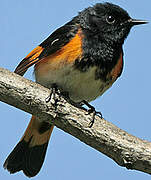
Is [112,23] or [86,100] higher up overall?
[112,23]

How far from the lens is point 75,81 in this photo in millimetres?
4398

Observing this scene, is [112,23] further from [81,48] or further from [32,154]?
[32,154]

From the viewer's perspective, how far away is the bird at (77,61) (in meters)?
4.39

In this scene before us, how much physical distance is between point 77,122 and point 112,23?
1.91 metres

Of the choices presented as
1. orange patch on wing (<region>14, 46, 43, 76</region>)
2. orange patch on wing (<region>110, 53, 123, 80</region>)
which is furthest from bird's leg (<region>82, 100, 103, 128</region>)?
orange patch on wing (<region>14, 46, 43, 76</region>)

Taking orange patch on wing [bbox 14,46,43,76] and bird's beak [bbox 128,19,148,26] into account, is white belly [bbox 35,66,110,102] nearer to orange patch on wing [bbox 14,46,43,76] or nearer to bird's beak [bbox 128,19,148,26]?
orange patch on wing [bbox 14,46,43,76]

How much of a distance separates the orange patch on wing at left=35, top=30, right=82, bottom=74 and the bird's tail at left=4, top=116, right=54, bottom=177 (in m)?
0.99

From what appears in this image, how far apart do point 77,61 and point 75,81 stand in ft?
0.82

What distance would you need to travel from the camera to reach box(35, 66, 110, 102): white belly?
4355 mm

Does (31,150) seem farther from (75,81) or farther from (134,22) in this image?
(134,22)

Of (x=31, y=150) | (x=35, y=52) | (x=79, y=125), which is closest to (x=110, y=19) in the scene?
(x=35, y=52)

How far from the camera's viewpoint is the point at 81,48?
443cm

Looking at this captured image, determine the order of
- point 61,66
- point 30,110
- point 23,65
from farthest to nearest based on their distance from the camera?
point 23,65
point 61,66
point 30,110

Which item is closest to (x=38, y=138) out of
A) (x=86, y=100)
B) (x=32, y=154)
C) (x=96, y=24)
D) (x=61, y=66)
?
(x=32, y=154)
